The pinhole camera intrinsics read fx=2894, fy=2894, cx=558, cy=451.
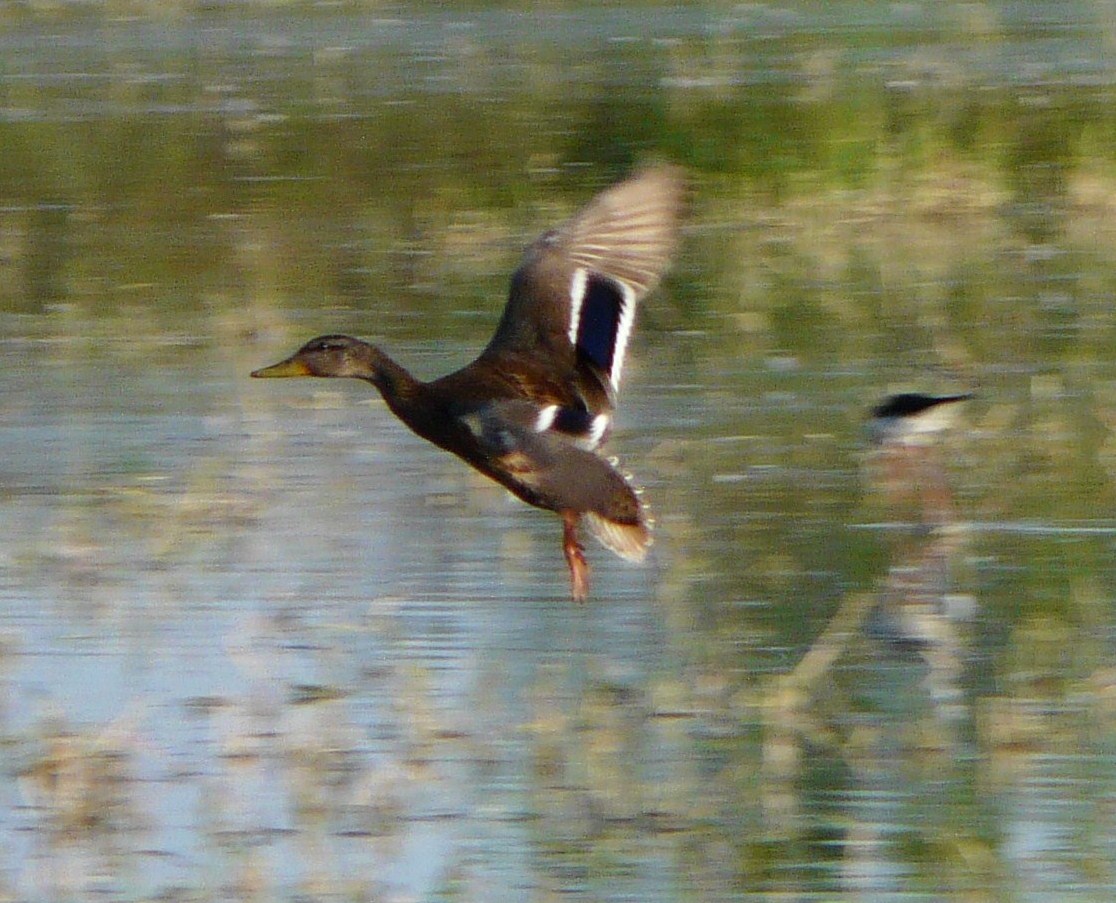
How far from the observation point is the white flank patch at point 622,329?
21.4ft

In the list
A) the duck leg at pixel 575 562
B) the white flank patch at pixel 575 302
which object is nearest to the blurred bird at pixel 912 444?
the white flank patch at pixel 575 302

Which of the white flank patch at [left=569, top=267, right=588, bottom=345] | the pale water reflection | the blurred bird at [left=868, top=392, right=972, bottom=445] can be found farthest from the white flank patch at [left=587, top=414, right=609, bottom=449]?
the blurred bird at [left=868, top=392, right=972, bottom=445]

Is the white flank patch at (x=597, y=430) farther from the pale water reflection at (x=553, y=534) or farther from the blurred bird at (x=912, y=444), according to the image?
the blurred bird at (x=912, y=444)

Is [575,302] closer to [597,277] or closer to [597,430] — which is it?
[597,277]

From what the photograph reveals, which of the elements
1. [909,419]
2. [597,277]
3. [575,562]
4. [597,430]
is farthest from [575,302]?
[909,419]

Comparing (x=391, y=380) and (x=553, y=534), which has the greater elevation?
(x=391, y=380)

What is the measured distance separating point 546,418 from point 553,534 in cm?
103

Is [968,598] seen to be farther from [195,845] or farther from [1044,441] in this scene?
[195,845]

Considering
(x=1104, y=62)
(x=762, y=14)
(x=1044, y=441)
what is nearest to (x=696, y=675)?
(x=1044, y=441)

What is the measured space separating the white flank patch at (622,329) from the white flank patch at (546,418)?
0.73 ft

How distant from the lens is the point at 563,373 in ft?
21.4

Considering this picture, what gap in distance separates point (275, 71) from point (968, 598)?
36.7 ft

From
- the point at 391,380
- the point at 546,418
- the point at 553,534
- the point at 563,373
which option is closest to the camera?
the point at 546,418

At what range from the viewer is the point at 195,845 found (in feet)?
16.9
